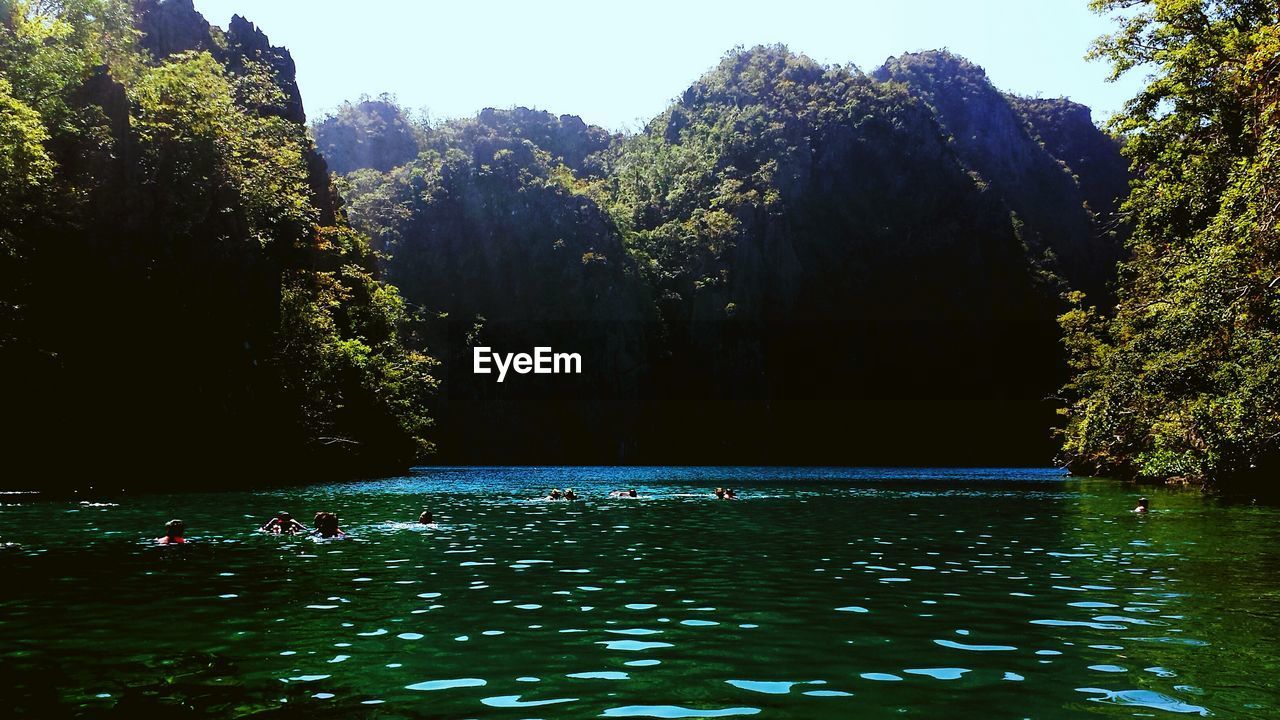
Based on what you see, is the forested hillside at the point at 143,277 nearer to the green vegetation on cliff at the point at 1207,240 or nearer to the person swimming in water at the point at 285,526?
the person swimming in water at the point at 285,526

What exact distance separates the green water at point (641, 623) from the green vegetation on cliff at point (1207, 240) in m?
9.60

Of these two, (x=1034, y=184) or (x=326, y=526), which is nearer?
(x=326, y=526)

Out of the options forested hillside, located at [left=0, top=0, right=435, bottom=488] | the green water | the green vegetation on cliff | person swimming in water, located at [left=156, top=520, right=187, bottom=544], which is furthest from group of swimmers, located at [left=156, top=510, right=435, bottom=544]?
the green vegetation on cliff

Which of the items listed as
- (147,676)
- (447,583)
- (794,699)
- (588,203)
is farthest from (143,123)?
(588,203)

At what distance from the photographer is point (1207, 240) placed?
33562 mm

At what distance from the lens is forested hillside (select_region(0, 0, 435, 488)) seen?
45.6m

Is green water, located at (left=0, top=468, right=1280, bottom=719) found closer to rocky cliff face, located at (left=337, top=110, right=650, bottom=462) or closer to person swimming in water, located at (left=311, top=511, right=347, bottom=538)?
person swimming in water, located at (left=311, top=511, right=347, bottom=538)

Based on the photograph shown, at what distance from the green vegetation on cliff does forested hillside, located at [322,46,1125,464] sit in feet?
304

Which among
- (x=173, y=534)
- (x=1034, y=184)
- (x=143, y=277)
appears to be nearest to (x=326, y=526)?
(x=173, y=534)

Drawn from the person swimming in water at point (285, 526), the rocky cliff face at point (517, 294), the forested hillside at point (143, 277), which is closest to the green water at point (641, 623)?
the person swimming in water at point (285, 526)

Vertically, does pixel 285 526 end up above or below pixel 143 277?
below

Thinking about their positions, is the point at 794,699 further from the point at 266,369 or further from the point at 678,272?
the point at 678,272

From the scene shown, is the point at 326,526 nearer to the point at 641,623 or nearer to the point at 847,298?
the point at 641,623

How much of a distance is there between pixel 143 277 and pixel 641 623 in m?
49.0
